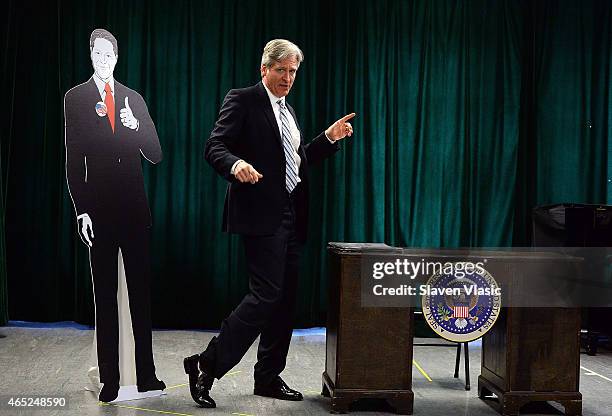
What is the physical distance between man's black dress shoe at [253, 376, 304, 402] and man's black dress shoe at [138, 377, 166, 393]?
0.45 metres

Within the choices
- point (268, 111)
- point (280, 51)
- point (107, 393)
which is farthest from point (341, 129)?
point (107, 393)

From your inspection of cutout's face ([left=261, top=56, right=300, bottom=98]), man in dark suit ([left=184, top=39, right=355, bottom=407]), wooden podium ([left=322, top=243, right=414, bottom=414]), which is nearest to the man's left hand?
man in dark suit ([left=184, top=39, right=355, bottom=407])

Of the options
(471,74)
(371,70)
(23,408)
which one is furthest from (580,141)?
(23,408)

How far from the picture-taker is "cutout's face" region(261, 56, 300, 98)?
136 inches

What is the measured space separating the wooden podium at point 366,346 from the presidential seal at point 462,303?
0.56 feet

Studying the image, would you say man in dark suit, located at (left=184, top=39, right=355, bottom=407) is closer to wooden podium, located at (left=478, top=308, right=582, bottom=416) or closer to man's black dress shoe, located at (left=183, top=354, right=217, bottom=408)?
man's black dress shoe, located at (left=183, top=354, right=217, bottom=408)

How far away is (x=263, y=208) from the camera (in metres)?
3.44

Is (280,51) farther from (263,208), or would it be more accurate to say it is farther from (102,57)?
(102,57)

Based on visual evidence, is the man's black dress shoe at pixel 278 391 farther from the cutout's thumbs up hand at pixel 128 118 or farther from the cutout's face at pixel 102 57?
the cutout's face at pixel 102 57

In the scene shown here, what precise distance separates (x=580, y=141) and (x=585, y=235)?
51.9 inches

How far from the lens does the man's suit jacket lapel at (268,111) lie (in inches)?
138

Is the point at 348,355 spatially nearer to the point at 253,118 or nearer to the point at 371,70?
the point at 253,118

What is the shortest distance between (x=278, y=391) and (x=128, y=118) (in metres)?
1.45

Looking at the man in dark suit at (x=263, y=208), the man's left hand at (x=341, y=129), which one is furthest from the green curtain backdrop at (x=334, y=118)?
the man in dark suit at (x=263, y=208)
